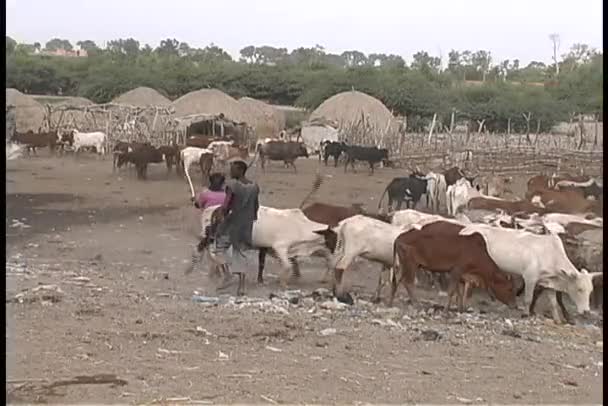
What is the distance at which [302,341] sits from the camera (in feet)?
22.7

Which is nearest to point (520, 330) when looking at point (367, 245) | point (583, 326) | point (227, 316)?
point (583, 326)

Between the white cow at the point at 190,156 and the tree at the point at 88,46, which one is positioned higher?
the tree at the point at 88,46

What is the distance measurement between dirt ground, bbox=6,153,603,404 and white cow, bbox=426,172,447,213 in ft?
18.3

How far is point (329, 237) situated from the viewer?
9.53 m

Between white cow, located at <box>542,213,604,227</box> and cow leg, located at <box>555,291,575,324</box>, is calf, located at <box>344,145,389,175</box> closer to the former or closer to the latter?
white cow, located at <box>542,213,604,227</box>

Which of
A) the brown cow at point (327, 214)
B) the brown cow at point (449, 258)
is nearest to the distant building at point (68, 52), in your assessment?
the brown cow at point (327, 214)

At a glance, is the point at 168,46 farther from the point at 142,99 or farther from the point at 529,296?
the point at 529,296

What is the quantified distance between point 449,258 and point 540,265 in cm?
84

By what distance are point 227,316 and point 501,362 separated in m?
2.33

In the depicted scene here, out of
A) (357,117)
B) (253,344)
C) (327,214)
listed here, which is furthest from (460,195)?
(357,117)

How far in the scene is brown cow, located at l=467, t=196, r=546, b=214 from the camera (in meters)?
12.2

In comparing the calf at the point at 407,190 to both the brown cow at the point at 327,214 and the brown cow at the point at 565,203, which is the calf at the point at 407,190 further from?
the brown cow at the point at 327,214

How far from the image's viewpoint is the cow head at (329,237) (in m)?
9.48

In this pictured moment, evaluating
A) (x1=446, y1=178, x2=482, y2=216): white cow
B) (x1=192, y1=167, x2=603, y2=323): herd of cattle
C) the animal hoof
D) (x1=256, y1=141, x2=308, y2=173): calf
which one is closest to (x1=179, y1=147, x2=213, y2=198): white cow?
(x1=256, y1=141, x2=308, y2=173): calf
